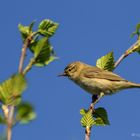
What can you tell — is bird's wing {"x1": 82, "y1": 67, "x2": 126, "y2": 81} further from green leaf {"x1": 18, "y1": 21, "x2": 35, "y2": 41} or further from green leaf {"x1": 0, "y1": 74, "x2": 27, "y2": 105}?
green leaf {"x1": 0, "y1": 74, "x2": 27, "y2": 105}

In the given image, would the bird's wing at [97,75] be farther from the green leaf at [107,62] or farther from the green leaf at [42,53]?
the green leaf at [42,53]

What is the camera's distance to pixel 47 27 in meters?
1.94

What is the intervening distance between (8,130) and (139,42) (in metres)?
2.11

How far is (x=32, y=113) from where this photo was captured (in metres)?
1.05

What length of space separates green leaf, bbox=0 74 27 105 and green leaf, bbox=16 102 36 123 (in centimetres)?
10

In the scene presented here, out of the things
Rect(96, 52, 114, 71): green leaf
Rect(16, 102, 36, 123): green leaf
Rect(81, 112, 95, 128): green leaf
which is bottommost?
Rect(16, 102, 36, 123): green leaf

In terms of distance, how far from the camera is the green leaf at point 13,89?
3.79ft

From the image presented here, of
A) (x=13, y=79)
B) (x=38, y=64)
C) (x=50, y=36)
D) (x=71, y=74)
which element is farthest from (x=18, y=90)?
(x=71, y=74)

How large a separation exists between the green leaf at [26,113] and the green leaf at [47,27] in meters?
0.83

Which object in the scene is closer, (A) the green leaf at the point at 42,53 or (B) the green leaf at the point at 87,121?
(A) the green leaf at the point at 42,53

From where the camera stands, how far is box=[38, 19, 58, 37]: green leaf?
73.5 inches

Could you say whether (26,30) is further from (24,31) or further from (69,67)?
(69,67)

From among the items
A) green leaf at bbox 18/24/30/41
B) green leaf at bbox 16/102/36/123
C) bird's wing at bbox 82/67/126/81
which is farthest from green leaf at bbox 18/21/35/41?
bird's wing at bbox 82/67/126/81

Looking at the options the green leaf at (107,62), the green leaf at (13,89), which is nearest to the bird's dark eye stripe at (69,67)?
the green leaf at (107,62)
